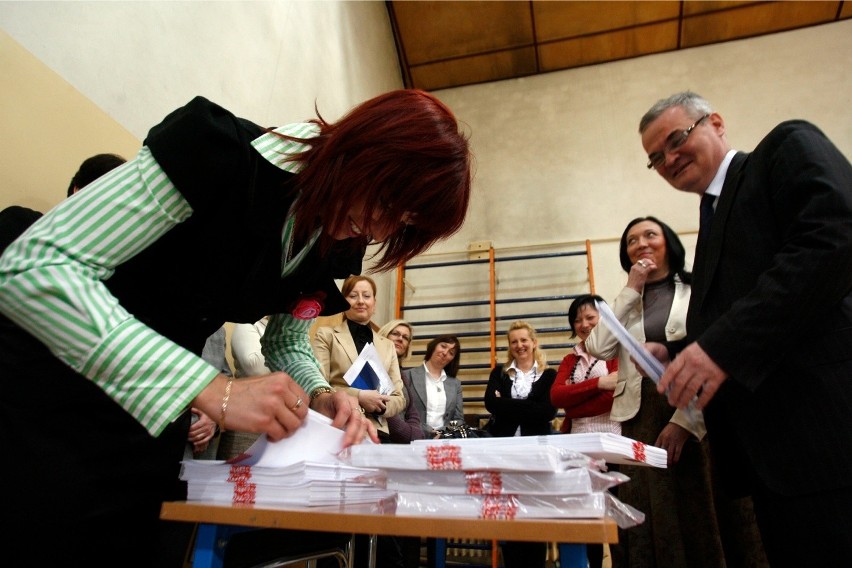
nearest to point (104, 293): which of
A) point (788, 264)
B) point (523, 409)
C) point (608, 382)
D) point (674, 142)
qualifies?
point (788, 264)

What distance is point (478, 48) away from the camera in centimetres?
517

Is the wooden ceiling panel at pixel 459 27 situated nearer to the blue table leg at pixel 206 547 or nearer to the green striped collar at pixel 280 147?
the green striped collar at pixel 280 147

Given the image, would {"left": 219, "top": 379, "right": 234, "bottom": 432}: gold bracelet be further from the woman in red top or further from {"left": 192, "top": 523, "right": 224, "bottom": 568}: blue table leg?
the woman in red top

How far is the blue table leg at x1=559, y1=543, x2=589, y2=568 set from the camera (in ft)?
2.02

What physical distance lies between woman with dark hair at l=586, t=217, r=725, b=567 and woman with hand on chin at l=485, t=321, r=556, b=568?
66cm

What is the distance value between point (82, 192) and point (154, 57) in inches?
71.8

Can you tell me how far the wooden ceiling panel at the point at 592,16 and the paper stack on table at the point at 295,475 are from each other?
509 centimetres

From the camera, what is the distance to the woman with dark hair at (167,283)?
517 mm

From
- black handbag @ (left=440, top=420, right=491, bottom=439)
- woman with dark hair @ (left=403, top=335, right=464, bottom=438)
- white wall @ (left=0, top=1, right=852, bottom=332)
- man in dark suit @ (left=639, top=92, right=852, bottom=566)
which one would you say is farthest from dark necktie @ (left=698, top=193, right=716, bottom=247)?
white wall @ (left=0, top=1, right=852, bottom=332)

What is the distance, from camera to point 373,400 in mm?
2232

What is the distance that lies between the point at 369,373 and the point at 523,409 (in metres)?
0.97

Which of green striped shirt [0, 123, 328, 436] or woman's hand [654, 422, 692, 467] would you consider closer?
green striped shirt [0, 123, 328, 436]

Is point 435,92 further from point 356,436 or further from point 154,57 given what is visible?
point 356,436

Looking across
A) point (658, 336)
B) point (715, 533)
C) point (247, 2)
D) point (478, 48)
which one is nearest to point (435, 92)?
point (478, 48)
